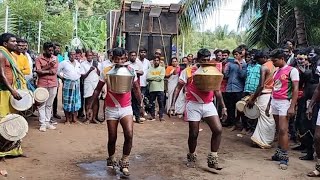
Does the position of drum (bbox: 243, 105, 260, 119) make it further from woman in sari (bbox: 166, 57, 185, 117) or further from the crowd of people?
woman in sari (bbox: 166, 57, 185, 117)

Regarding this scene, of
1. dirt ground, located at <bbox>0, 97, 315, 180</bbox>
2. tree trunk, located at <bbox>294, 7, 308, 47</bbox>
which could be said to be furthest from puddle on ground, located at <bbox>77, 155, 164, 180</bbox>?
tree trunk, located at <bbox>294, 7, 308, 47</bbox>

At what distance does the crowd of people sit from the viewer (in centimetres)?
593

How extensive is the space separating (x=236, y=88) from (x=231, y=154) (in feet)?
8.33

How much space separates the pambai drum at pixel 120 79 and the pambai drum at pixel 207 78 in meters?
0.95

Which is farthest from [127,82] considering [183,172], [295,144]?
[295,144]

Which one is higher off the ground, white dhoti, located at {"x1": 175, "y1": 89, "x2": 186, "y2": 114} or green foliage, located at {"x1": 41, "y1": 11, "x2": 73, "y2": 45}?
green foliage, located at {"x1": 41, "y1": 11, "x2": 73, "y2": 45}

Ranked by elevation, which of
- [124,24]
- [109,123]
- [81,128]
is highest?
[124,24]

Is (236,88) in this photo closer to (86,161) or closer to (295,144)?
(295,144)

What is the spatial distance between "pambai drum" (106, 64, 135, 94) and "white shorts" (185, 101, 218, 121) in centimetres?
102

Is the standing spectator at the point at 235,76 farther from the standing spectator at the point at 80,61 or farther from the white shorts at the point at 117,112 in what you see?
the white shorts at the point at 117,112

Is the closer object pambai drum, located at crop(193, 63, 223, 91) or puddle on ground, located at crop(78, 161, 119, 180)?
puddle on ground, located at crop(78, 161, 119, 180)

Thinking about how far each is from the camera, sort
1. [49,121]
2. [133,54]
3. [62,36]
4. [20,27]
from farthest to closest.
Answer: [62,36] < [20,27] < [133,54] < [49,121]

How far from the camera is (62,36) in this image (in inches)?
1153

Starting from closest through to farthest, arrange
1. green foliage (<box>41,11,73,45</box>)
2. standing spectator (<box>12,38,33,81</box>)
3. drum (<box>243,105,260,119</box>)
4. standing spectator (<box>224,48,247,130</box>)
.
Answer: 1. standing spectator (<box>12,38,33,81</box>)
2. drum (<box>243,105,260,119</box>)
3. standing spectator (<box>224,48,247,130</box>)
4. green foliage (<box>41,11,73,45</box>)
